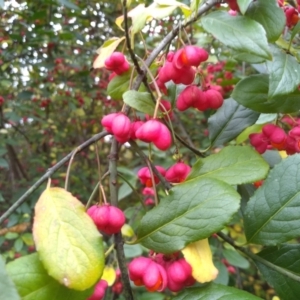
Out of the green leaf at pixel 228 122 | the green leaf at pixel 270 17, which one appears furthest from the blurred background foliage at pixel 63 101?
the green leaf at pixel 270 17

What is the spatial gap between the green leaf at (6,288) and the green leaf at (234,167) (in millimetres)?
286

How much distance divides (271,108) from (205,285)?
0.32 metres

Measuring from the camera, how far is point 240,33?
1.95 feet

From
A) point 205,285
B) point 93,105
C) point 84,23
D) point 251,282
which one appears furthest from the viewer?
point 93,105

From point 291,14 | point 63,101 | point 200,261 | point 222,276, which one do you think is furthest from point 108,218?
point 63,101

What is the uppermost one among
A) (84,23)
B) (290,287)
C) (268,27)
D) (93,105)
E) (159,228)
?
(268,27)

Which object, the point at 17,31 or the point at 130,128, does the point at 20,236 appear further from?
the point at 130,128

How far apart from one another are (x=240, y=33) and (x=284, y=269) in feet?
1.10

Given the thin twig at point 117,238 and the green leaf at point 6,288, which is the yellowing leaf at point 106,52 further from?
the green leaf at point 6,288

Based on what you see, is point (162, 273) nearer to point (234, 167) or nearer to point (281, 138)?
point (234, 167)

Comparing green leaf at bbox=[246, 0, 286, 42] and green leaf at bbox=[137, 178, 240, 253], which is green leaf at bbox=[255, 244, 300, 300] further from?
green leaf at bbox=[246, 0, 286, 42]

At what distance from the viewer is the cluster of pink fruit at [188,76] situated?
26.0 inches

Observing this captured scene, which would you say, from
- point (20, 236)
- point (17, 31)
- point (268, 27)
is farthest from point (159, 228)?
point (17, 31)

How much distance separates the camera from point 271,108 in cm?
72
